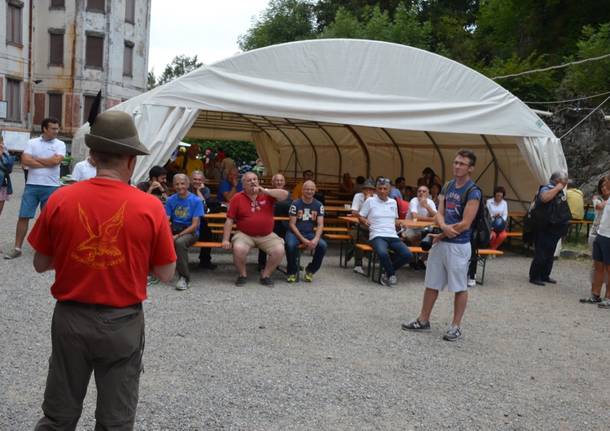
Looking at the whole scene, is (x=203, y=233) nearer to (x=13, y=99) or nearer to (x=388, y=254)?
(x=388, y=254)

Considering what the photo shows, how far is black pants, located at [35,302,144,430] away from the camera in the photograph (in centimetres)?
244

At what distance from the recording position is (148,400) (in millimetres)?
3891

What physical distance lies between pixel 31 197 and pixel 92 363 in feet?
20.7

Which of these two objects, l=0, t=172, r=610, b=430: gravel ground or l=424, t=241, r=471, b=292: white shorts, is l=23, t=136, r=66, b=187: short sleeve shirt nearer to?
l=0, t=172, r=610, b=430: gravel ground

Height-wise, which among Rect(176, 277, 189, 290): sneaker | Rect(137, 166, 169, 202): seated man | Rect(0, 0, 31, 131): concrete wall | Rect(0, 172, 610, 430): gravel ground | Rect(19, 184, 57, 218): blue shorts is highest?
Rect(0, 0, 31, 131): concrete wall

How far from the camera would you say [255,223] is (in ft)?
25.6

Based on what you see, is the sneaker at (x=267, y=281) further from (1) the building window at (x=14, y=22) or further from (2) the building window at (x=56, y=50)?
(2) the building window at (x=56, y=50)

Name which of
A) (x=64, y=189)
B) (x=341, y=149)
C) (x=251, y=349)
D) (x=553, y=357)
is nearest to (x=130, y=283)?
(x=64, y=189)

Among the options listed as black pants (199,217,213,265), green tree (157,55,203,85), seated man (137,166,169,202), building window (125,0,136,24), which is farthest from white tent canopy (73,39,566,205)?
green tree (157,55,203,85)

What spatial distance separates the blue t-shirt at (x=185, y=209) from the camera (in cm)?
770

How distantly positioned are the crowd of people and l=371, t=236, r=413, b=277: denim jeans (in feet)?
0.06

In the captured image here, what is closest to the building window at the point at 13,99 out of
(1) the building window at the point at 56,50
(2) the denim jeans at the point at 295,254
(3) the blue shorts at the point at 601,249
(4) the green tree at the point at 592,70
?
(1) the building window at the point at 56,50

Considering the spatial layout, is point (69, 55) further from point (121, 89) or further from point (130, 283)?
point (130, 283)

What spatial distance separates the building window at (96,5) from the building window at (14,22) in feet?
12.0
